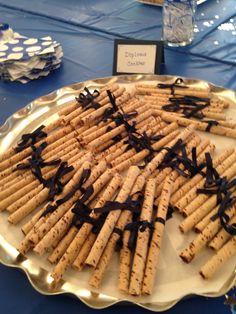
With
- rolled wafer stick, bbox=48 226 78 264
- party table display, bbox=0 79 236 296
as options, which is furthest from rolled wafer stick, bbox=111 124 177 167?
rolled wafer stick, bbox=48 226 78 264

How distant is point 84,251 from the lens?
27.1 inches

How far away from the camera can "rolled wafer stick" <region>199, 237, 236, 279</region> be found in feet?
2.11

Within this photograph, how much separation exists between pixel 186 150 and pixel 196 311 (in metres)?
0.38

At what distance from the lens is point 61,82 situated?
52.9 inches

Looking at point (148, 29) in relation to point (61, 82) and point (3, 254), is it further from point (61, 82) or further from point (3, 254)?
point (3, 254)

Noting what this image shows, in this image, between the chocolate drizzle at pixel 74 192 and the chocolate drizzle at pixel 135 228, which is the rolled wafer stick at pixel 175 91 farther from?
the chocolate drizzle at pixel 135 228

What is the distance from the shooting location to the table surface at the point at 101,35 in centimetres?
131

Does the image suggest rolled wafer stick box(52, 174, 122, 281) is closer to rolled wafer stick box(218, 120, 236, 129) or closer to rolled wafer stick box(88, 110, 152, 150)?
rolled wafer stick box(88, 110, 152, 150)

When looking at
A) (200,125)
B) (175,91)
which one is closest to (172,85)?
(175,91)

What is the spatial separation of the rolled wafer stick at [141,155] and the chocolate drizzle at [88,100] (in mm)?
227

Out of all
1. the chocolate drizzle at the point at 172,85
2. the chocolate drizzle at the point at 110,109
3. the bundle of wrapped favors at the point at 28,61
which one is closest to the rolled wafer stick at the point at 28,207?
the chocolate drizzle at the point at 110,109

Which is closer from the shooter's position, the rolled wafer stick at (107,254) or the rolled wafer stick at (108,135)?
the rolled wafer stick at (107,254)

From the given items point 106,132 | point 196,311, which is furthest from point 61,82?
point 196,311

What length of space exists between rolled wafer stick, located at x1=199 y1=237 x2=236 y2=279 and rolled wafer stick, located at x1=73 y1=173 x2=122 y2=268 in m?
0.22
